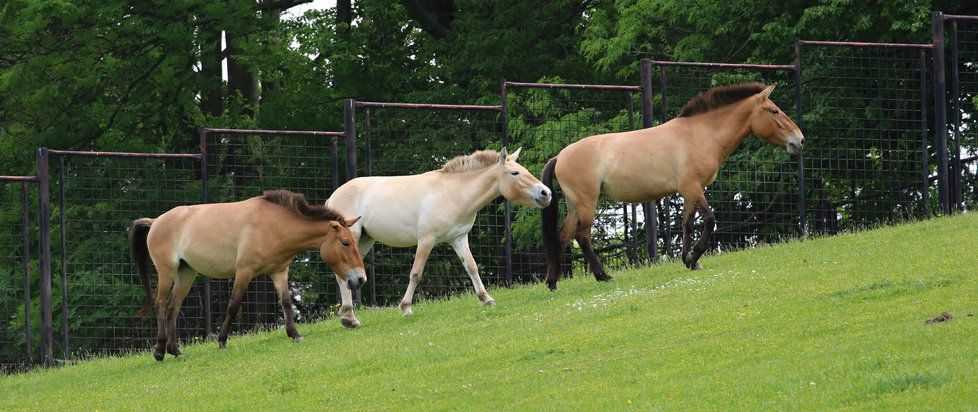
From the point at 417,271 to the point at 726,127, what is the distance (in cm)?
447

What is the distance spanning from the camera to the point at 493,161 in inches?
752

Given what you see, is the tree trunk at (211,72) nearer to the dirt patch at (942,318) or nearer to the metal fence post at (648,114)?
the metal fence post at (648,114)

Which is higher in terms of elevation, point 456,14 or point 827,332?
point 456,14

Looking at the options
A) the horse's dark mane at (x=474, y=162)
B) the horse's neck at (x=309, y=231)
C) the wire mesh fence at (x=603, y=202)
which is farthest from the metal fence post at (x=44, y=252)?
the horse's dark mane at (x=474, y=162)

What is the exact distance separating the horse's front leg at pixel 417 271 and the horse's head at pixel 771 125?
4.60m

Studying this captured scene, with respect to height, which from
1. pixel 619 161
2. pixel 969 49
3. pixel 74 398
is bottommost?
pixel 74 398

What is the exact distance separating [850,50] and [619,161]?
27.0ft

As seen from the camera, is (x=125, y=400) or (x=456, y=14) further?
(x=456, y=14)

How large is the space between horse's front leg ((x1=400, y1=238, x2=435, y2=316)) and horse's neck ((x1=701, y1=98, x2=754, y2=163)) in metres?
3.86

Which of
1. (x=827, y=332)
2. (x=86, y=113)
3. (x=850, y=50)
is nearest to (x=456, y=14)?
(x=86, y=113)

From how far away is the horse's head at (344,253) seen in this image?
17688 millimetres

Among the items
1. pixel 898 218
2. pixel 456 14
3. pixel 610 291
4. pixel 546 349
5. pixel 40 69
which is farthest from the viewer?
pixel 456 14

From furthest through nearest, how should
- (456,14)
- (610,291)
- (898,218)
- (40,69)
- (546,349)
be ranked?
(456,14), (40,69), (898,218), (610,291), (546,349)

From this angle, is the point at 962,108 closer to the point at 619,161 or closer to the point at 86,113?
the point at 619,161
